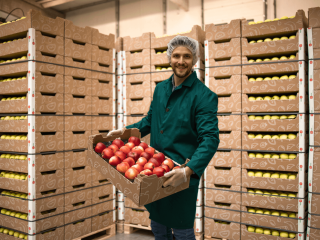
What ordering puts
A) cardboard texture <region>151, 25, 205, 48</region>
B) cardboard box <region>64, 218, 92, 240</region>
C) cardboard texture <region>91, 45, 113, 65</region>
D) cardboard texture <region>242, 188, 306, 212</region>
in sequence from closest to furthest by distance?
cardboard texture <region>242, 188, 306, 212</region> → cardboard box <region>64, 218, 92, 240</region> → cardboard texture <region>151, 25, 205, 48</region> → cardboard texture <region>91, 45, 113, 65</region>

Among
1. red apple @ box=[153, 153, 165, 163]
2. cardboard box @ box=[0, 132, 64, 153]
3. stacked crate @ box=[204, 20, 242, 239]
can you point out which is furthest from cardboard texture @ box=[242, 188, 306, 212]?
cardboard box @ box=[0, 132, 64, 153]

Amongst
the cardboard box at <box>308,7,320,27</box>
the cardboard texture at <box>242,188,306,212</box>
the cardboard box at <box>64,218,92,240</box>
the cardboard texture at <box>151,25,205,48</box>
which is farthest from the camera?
the cardboard texture at <box>151,25,205,48</box>

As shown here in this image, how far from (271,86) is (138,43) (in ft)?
6.86

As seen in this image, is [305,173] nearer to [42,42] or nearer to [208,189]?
[208,189]

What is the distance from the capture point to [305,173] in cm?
339

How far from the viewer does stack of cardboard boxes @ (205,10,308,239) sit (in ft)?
11.0

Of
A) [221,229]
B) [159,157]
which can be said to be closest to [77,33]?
[159,157]

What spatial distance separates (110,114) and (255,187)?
2.43 metres

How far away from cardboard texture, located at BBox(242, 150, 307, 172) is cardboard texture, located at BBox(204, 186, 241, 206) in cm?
37

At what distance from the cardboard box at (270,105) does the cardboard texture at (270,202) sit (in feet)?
3.61

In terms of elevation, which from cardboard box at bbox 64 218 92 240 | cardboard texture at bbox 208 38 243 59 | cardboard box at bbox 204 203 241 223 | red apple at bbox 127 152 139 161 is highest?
cardboard texture at bbox 208 38 243 59

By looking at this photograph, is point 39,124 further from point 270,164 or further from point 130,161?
point 270,164

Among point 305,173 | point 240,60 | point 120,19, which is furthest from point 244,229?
point 120,19

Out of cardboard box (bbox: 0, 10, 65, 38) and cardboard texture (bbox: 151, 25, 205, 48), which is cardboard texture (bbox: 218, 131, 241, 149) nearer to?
cardboard texture (bbox: 151, 25, 205, 48)
